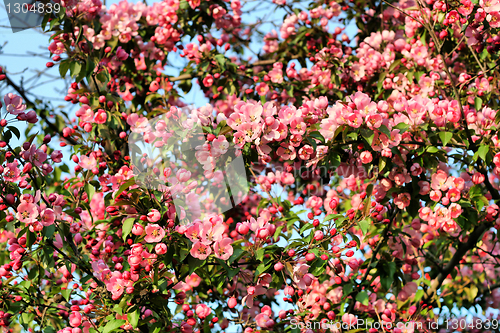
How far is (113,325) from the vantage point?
1925 millimetres

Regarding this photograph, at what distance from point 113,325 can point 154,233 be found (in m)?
0.44

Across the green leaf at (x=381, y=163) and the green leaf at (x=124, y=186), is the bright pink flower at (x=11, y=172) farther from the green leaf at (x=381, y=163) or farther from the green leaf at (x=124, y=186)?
the green leaf at (x=381, y=163)

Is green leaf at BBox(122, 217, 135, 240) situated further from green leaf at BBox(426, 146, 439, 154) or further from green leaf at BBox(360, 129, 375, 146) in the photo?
green leaf at BBox(426, 146, 439, 154)

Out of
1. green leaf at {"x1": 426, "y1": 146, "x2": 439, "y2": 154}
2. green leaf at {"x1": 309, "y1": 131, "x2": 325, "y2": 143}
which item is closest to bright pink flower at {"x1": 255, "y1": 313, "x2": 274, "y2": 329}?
green leaf at {"x1": 309, "y1": 131, "x2": 325, "y2": 143}

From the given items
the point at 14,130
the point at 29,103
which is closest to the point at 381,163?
the point at 14,130

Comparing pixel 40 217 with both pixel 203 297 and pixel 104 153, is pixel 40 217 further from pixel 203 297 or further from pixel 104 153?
pixel 203 297

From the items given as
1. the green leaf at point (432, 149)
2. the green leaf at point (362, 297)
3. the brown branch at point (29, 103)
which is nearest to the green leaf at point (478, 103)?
the green leaf at point (432, 149)

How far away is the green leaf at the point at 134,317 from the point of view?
6.21 ft

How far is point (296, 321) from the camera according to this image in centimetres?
227

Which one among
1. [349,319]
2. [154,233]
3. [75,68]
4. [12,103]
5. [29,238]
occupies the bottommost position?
[349,319]

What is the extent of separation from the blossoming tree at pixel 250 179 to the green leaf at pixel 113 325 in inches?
0.7

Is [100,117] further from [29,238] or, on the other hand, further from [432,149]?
[432,149]

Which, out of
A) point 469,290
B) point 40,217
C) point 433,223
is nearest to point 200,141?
point 40,217

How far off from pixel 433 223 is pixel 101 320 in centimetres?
177
